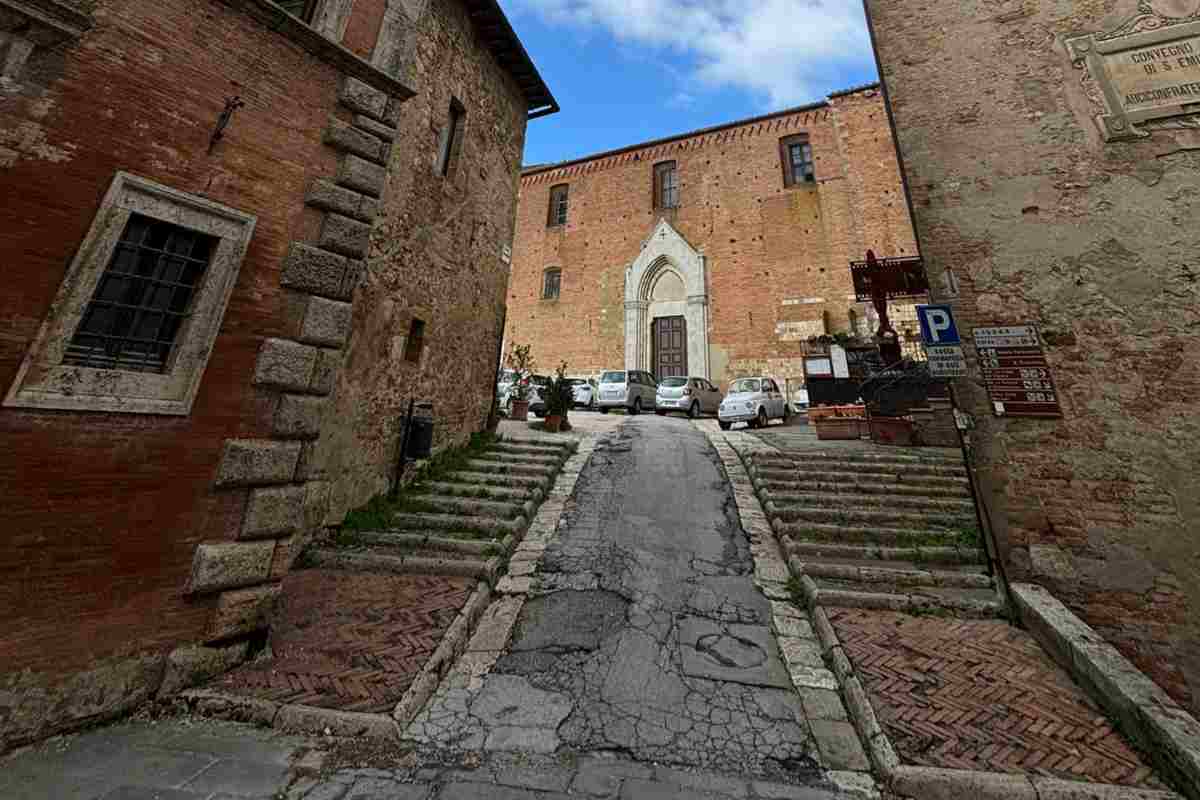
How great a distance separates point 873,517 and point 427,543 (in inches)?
218

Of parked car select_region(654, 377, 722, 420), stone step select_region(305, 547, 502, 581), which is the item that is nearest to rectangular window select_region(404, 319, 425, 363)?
stone step select_region(305, 547, 502, 581)

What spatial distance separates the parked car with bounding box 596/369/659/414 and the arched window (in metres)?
8.26

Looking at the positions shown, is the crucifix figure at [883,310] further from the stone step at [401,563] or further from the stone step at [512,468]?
the stone step at [401,563]

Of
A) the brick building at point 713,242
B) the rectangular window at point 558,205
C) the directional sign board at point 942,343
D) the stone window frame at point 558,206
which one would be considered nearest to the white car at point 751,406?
the brick building at point 713,242

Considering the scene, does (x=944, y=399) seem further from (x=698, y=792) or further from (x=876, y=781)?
(x=698, y=792)

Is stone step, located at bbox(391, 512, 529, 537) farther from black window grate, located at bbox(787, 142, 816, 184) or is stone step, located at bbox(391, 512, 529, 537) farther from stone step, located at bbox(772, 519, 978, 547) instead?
black window grate, located at bbox(787, 142, 816, 184)

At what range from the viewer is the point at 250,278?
11.1ft

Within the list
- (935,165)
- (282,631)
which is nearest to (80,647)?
(282,631)

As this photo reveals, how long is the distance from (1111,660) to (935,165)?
4929 millimetres

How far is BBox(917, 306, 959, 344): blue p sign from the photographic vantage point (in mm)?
4461

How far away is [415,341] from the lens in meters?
6.67

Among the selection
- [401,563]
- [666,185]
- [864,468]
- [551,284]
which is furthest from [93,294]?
[666,185]

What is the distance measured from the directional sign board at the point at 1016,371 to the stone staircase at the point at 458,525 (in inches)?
213

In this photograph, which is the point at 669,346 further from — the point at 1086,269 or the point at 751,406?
the point at 1086,269
